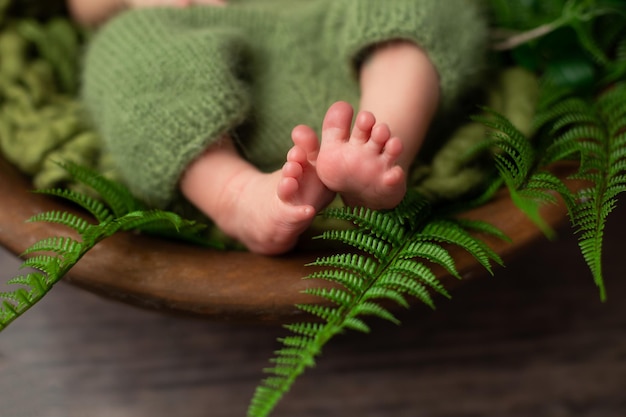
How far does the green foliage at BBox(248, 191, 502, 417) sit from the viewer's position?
0.55 m

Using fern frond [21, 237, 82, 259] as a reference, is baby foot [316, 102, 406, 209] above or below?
above

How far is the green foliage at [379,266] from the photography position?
1.81 ft

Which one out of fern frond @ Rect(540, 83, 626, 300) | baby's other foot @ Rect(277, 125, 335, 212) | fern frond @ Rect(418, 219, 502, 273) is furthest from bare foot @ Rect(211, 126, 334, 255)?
fern frond @ Rect(540, 83, 626, 300)

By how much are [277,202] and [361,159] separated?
92 millimetres

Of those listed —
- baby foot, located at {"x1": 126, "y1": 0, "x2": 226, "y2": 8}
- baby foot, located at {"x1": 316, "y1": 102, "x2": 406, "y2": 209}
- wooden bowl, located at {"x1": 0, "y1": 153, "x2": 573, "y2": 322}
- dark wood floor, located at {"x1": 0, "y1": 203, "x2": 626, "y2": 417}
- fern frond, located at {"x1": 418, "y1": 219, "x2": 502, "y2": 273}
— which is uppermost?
baby foot, located at {"x1": 126, "y1": 0, "x2": 226, "y2": 8}

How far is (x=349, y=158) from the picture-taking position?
23.6 inches

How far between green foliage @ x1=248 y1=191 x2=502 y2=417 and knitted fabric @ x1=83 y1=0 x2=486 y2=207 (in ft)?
0.63

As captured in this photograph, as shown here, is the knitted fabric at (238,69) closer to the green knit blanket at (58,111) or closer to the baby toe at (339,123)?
the green knit blanket at (58,111)

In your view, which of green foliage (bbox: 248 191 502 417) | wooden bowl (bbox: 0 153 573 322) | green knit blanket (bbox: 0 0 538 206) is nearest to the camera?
Result: green foliage (bbox: 248 191 502 417)

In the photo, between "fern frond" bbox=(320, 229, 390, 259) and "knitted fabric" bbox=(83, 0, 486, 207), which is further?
"knitted fabric" bbox=(83, 0, 486, 207)

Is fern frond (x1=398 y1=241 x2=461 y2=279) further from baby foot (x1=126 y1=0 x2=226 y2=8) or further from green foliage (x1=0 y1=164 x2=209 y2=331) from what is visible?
baby foot (x1=126 y1=0 x2=226 y2=8)

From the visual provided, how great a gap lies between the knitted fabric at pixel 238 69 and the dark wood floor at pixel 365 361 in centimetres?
28

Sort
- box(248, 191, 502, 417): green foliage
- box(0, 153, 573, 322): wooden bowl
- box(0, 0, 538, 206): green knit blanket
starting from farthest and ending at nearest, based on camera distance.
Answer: box(0, 0, 538, 206): green knit blanket < box(0, 153, 573, 322): wooden bowl < box(248, 191, 502, 417): green foliage

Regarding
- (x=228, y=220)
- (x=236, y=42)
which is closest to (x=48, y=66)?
(x=236, y=42)
